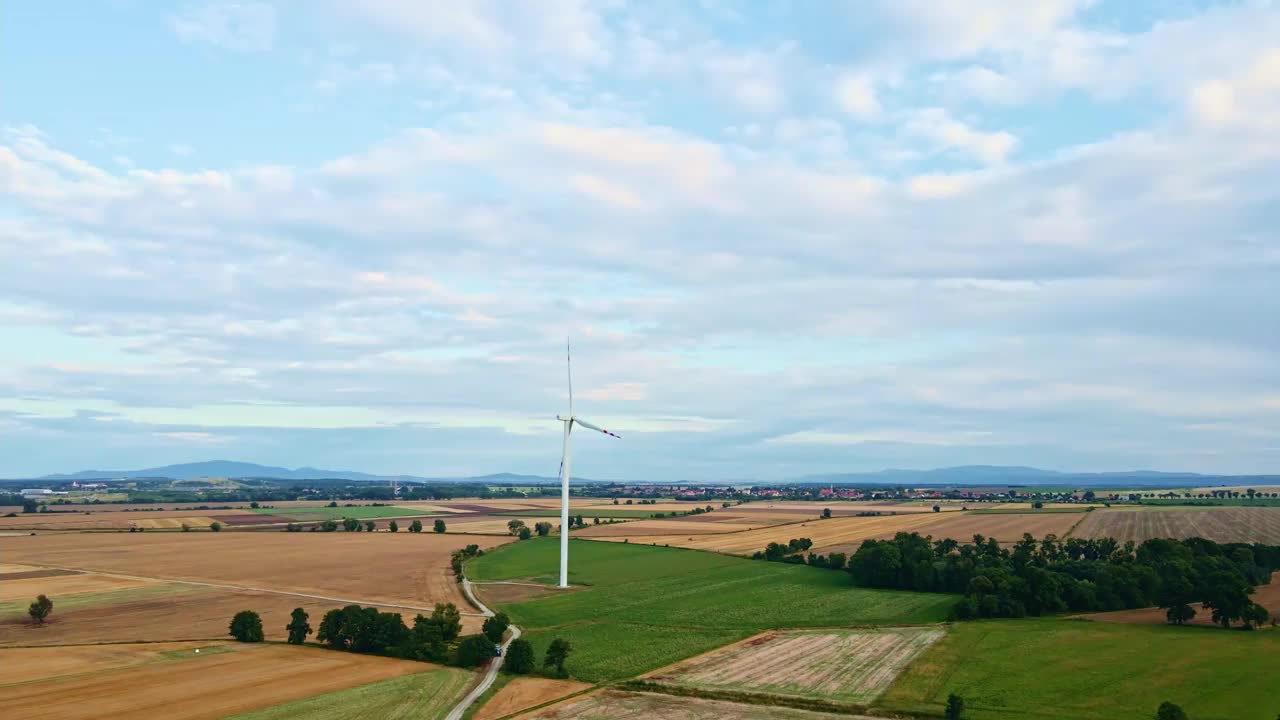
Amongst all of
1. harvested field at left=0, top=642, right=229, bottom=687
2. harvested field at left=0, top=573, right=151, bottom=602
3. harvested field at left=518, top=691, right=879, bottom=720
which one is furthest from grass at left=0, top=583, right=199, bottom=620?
harvested field at left=518, top=691, right=879, bottom=720

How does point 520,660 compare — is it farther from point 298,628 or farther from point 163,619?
point 163,619

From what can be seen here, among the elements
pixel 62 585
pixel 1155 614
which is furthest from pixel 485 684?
pixel 62 585

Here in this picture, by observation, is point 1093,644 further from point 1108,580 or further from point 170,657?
point 170,657

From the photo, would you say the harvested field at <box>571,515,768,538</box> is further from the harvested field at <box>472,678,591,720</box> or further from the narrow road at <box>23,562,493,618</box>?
the harvested field at <box>472,678,591,720</box>

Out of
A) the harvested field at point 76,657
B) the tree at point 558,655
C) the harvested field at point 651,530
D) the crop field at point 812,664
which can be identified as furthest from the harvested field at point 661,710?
the harvested field at point 651,530

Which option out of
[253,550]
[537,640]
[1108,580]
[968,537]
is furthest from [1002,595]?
[253,550]
